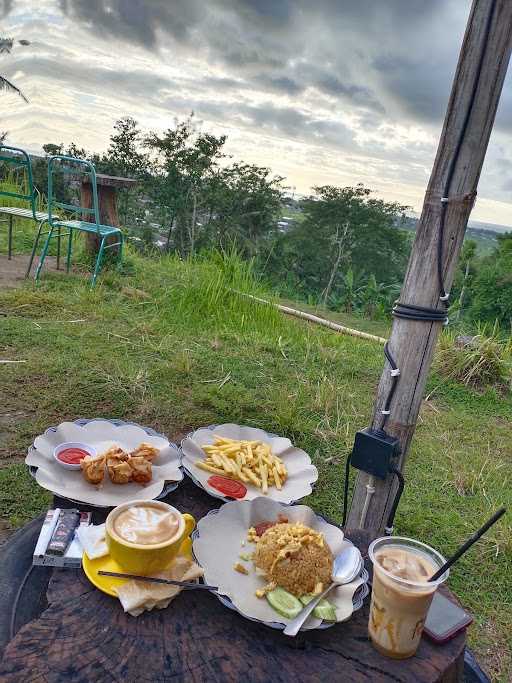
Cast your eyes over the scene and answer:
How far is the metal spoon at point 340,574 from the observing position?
1249 mm

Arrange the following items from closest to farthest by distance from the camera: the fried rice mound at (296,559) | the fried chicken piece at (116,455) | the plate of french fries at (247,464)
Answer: the fried rice mound at (296,559)
the fried chicken piece at (116,455)
the plate of french fries at (247,464)

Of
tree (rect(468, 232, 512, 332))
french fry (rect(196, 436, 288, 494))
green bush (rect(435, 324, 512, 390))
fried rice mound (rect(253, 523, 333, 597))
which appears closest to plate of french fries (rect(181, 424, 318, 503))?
french fry (rect(196, 436, 288, 494))

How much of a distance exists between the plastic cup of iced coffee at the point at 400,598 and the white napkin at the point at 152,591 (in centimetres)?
43

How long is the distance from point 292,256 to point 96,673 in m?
26.6

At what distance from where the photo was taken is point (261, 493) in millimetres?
1927

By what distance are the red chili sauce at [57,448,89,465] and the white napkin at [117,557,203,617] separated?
0.61 meters

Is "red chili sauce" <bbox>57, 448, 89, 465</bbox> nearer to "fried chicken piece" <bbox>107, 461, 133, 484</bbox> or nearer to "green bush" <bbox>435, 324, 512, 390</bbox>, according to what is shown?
"fried chicken piece" <bbox>107, 461, 133, 484</bbox>

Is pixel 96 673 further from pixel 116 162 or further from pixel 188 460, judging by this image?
pixel 116 162

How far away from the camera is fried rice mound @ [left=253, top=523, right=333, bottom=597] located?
1.35 metres

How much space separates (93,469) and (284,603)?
2.47 ft

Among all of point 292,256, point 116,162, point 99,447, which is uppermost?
point 116,162

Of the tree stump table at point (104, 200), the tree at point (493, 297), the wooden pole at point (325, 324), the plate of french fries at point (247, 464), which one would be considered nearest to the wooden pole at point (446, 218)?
the plate of french fries at point (247, 464)

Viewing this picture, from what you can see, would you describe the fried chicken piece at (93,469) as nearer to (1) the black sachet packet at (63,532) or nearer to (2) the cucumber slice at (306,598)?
(1) the black sachet packet at (63,532)

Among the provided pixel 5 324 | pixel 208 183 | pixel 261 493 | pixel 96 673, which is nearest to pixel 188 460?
pixel 261 493
